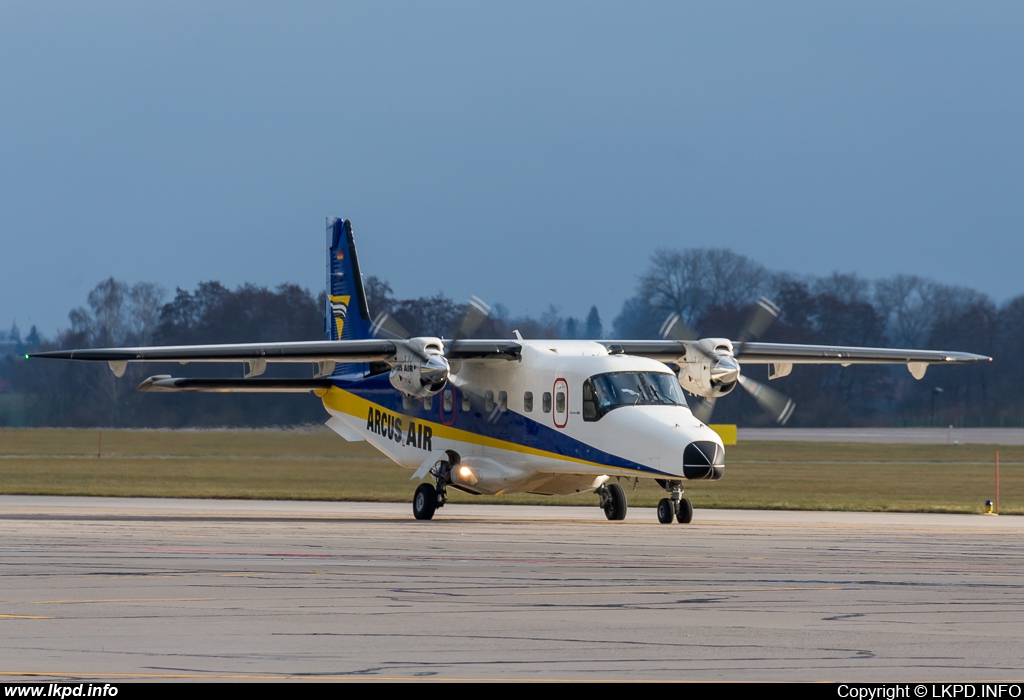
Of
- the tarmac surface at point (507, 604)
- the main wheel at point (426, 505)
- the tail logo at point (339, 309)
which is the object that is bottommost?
the main wheel at point (426, 505)

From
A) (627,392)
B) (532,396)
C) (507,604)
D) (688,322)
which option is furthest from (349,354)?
(688,322)

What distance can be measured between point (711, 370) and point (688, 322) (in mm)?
51493

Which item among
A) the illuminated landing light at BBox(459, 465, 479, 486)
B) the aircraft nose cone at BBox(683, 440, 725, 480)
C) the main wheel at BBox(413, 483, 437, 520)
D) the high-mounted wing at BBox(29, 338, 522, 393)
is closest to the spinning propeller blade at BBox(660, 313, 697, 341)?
the high-mounted wing at BBox(29, 338, 522, 393)

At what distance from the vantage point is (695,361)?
83.3ft

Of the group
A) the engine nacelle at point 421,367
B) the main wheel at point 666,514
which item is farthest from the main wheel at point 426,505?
the main wheel at point 666,514

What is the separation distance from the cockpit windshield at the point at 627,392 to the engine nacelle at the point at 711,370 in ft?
8.84

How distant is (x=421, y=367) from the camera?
23219 mm

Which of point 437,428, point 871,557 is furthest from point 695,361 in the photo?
point 871,557

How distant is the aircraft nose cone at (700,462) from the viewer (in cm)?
2016

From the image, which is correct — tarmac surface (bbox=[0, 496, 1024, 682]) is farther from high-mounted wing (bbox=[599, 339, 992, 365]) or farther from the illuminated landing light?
high-mounted wing (bbox=[599, 339, 992, 365])

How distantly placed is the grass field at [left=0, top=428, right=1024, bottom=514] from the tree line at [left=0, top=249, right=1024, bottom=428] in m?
1.36

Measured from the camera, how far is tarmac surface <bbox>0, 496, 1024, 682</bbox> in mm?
8062

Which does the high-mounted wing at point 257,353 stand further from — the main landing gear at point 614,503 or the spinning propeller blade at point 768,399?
the spinning propeller blade at point 768,399
